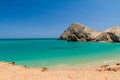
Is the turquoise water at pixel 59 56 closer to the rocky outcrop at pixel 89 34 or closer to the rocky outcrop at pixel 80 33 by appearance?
the rocky outcrop at pixel 89 34

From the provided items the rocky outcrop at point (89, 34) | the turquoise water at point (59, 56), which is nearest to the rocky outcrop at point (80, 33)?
the rocky outcrop at point (89, 34)

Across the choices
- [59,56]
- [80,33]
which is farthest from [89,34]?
[59,56]

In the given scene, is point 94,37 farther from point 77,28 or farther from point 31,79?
point 31,79

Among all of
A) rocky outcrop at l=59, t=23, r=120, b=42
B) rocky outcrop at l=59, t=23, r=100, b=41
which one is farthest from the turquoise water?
rocky outcrop at l=59, t=23, r=100, b=41

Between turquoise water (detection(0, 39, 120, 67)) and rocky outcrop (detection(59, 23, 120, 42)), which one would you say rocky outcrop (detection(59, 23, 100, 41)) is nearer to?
rocky outcrop (detection(59, 23, 120, 42))

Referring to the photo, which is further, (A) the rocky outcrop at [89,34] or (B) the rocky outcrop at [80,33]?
(B) the rocky outcrop at [80,33]

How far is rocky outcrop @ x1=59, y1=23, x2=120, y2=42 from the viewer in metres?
87.9

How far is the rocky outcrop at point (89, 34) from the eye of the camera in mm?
87938

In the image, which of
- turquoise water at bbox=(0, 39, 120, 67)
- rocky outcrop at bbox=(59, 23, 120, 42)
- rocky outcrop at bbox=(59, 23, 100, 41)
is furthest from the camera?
rocky outcrop at bbox=(59, 23, 100, 41)

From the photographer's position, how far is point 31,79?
10930 millimetres

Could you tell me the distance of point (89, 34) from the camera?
9850 cm

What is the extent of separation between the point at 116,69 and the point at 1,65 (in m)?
8.29

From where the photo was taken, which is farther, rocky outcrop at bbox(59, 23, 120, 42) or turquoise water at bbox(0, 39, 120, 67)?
rocky outcrop at bbox(59, 23, 120, 42)

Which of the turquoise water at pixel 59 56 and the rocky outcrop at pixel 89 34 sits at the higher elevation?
the rocky outcrop at pixel 89 34
